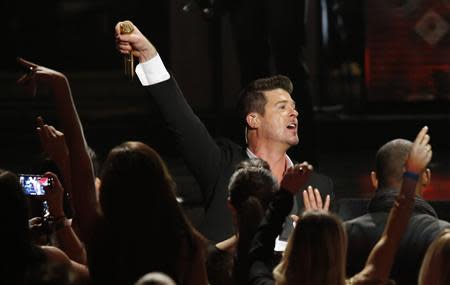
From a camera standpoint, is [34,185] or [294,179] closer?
[294,179]

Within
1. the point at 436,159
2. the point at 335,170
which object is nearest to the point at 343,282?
the point at 335,170

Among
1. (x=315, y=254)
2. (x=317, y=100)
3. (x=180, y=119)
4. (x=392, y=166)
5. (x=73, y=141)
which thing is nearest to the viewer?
(x=315, y=254)

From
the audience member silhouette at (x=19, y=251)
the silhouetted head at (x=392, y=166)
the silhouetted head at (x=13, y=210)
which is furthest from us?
the silhouetted head at (x=392, y=166)

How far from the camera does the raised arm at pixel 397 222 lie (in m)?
Result: 4.23

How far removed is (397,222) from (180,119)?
127 cm

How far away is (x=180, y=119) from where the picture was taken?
206 inches

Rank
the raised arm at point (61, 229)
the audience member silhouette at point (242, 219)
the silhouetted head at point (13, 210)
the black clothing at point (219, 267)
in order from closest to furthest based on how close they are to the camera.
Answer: the silhouetted head at point (13, 210) < the audience member silhouette at point (242, 219) < the black clothing at point (219, 267) < the raised arm at point (61, 229)

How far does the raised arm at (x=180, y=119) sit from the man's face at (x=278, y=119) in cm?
39

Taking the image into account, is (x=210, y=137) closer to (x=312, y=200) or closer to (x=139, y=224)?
(x=312, y=200)

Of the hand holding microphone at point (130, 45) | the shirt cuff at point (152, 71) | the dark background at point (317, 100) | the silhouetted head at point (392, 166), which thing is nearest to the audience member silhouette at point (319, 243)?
the silhouetted head at point (392, 166)

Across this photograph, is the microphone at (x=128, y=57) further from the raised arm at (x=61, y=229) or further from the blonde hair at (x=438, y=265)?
the blonde hair at (x=438, y=265)

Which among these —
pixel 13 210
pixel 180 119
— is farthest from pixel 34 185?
pixel 13 210

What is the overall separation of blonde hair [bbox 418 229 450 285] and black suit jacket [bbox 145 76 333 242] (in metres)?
1.30

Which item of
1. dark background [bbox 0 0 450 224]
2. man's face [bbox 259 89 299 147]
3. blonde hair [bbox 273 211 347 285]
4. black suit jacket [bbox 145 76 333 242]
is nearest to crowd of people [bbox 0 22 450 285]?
blonde hair [bbox 273 211 347 285]
